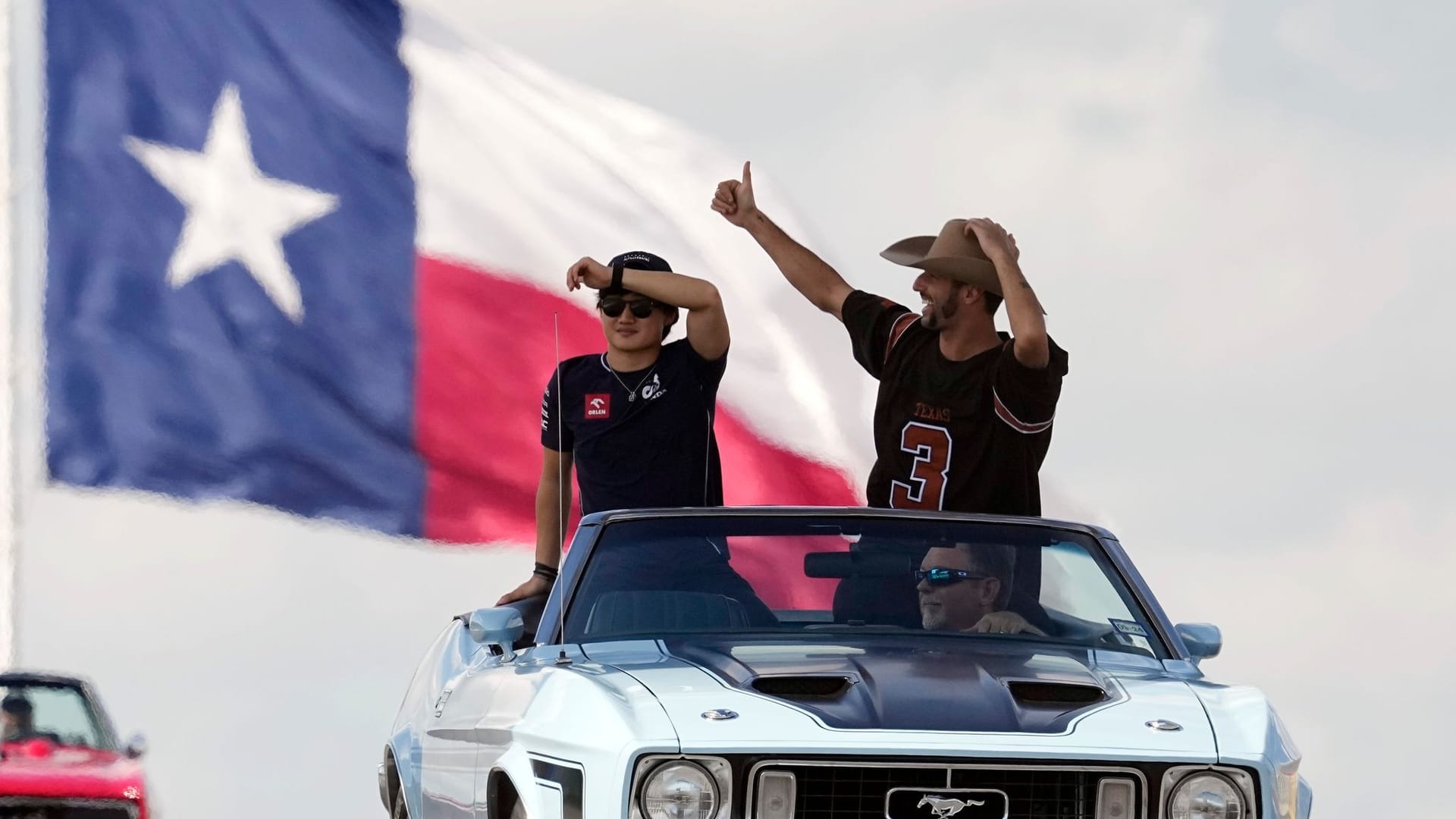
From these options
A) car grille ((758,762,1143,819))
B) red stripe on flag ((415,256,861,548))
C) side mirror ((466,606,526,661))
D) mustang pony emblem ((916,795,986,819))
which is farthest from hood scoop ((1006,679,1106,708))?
red stripe on flag ((415,256,861,548))

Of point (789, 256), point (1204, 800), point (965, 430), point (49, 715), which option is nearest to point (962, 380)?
point (965, 430)

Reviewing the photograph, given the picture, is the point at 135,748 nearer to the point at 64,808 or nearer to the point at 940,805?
the point at 64,808

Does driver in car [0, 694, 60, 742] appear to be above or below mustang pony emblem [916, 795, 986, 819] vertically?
below

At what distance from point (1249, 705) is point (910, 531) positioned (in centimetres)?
136

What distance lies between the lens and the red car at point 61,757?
10.5 m

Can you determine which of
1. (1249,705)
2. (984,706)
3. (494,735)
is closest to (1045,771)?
(984,706)

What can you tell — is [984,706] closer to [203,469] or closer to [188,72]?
[203,469]

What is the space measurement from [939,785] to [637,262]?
154 inches

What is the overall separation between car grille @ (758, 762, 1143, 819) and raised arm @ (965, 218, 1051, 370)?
2.76 meters

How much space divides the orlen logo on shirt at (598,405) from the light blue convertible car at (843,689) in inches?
52.7

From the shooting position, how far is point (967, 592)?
265 inches

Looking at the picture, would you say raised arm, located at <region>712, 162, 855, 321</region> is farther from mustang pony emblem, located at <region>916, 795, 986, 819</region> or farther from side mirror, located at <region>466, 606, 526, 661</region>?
mustang pony emblem, located at <region>916, 795, 986, 819</region>

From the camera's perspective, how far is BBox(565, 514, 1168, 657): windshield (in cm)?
656

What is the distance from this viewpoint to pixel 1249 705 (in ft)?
18.9
